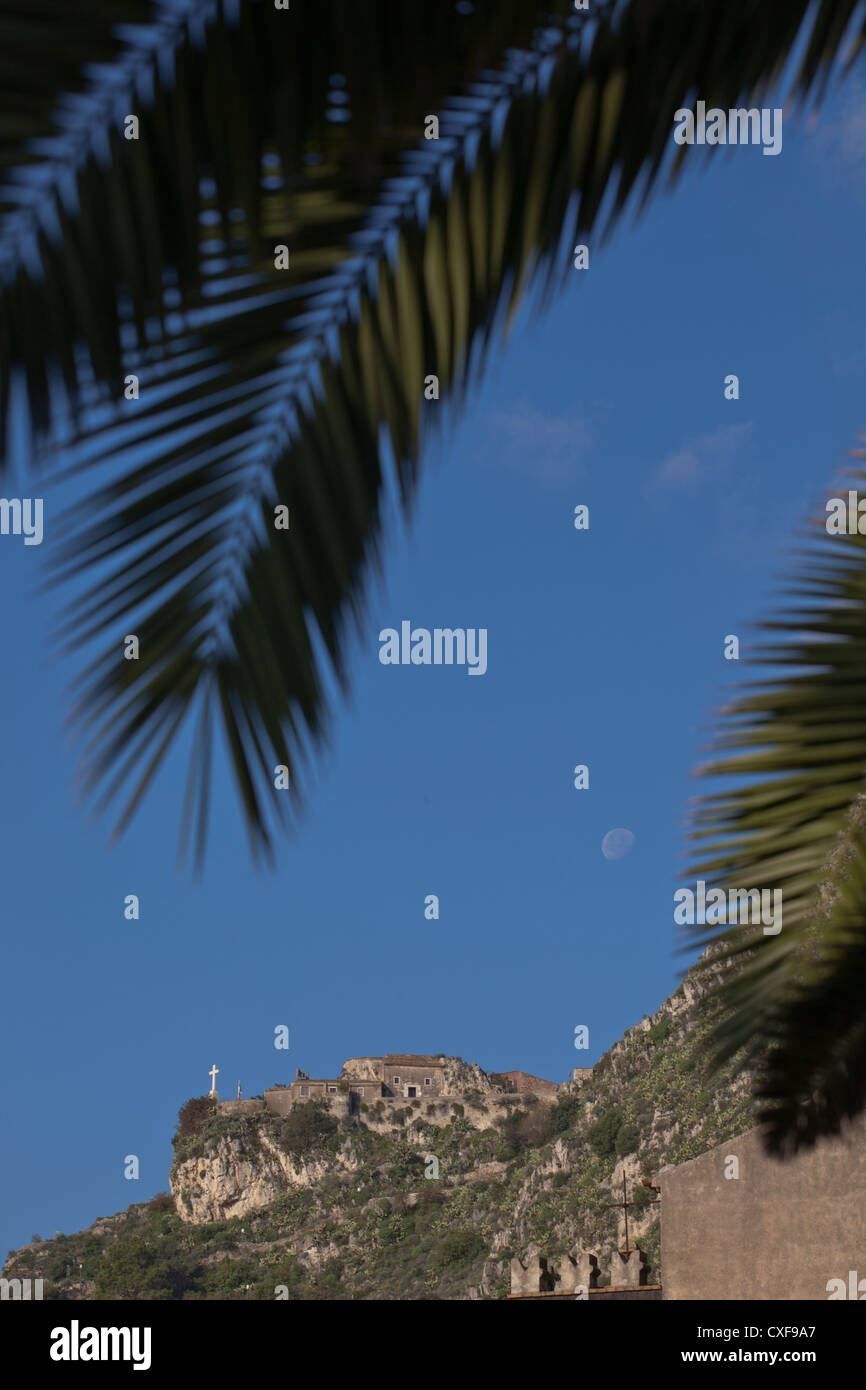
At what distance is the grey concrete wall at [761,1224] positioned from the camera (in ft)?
49.9

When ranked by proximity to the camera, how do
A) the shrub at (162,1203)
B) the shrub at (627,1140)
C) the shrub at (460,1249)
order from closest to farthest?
the shrub at (627,1140)
the shrub at (460,1249)
the shrub at (162,1203)

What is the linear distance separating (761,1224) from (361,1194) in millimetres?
69636

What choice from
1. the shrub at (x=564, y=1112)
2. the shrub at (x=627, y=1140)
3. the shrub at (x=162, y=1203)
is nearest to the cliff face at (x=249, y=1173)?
the shrub at (x=162, y=1203)

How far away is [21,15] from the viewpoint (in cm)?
101

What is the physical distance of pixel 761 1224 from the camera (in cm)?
1617

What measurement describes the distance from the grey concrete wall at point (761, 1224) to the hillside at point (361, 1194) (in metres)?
44.9

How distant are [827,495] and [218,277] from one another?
1251 mm

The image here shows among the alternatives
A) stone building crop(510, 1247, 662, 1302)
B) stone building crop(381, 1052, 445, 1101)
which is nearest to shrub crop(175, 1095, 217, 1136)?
stone building crop(381, 1052, 445, 1101)

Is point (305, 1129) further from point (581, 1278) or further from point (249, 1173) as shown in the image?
point (581, 1278)

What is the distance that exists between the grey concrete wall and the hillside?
147ft

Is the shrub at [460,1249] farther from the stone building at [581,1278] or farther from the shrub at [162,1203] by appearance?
the stone building at [581,1278]

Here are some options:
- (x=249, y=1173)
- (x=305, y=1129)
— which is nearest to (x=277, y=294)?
(x=305, y=1129)
